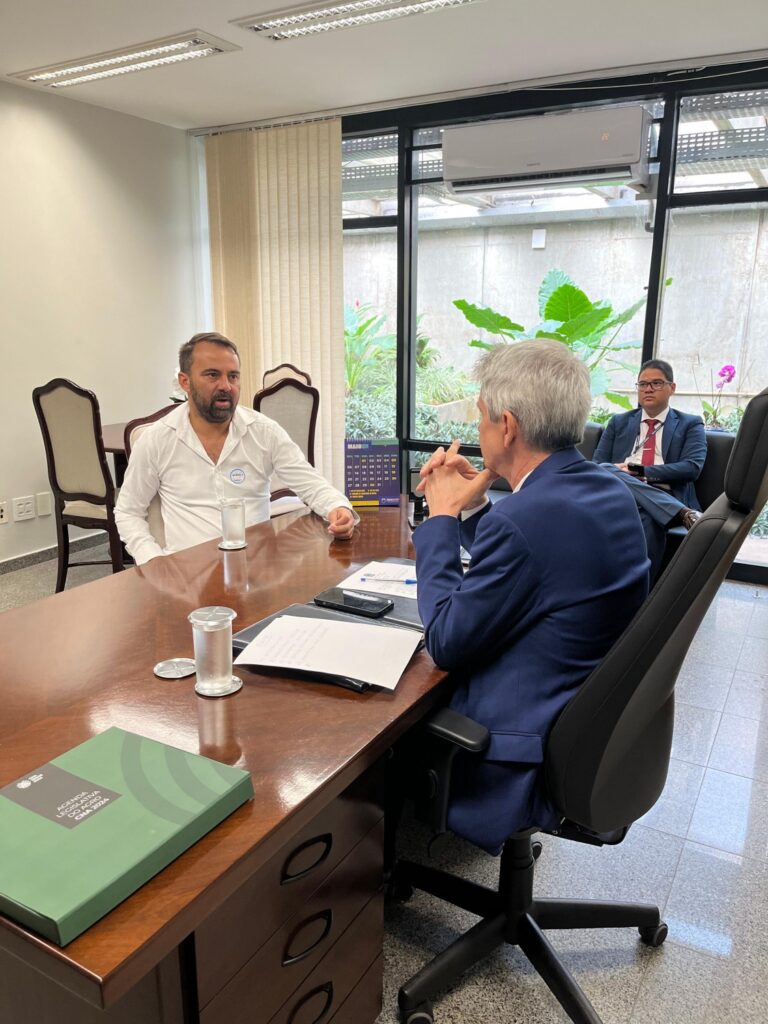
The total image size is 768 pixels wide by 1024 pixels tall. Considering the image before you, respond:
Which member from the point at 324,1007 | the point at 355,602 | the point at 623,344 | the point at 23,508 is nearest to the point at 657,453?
the point at 623,344

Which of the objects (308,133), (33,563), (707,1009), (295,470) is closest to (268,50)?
(308,133)

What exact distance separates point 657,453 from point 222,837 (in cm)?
351

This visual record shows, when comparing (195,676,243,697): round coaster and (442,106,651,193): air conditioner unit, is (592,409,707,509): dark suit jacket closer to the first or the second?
(442,106,651,193): air conditioner unit

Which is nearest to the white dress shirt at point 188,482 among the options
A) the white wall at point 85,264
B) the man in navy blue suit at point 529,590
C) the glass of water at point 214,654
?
the man in navy blue suit at point 529,590

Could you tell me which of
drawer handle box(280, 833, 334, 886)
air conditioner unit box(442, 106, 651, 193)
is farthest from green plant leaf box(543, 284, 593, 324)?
drawer handle box(280, 833, 334, 886)

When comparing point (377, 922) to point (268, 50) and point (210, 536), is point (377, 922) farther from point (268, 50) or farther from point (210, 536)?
point (268, 50)

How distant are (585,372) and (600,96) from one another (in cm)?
354

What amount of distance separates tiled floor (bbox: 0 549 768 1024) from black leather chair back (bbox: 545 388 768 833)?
50cm

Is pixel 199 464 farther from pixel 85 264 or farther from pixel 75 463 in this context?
pixel 85 264

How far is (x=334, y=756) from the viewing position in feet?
3.51

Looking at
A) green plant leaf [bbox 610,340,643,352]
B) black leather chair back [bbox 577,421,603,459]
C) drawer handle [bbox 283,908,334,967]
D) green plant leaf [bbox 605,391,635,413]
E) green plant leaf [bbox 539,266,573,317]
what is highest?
green plant leaf [bbox 539,266,573,317]

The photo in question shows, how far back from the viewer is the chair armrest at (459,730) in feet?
4.09

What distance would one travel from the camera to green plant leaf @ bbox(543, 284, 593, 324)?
4453mm

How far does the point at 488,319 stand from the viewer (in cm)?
478
